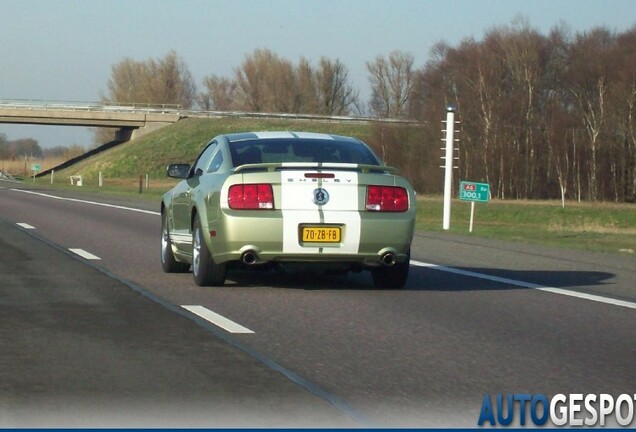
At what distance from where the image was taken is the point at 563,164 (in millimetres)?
72375

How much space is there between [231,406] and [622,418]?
6.36ft

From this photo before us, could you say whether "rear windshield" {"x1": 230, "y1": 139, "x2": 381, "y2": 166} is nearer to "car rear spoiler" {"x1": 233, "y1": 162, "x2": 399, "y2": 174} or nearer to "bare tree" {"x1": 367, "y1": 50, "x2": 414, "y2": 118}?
"car rear spoiler" {"x1": 233, "y1": 162, "x2": 399, "y2": 174}

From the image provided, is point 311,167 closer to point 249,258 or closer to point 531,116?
point 249,258

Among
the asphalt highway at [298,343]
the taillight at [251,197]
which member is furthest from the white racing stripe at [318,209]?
the asphalt highway at [298,343]

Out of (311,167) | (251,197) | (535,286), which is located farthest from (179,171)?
(535,286)

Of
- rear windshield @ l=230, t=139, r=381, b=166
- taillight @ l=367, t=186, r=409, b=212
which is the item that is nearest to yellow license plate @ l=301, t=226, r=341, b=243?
taillight @ l=367, t=186, r=409, b=212

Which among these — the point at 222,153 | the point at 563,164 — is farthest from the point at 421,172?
the point at 222,153

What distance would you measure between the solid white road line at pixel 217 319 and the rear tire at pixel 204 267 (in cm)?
144

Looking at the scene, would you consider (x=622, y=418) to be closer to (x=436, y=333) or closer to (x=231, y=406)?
(x=231, y=406)

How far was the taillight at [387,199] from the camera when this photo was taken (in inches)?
463

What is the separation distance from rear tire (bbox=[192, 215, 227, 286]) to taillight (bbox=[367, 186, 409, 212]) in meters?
1.59

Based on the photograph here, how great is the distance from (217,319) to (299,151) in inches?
126

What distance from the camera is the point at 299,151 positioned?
12.8 meters

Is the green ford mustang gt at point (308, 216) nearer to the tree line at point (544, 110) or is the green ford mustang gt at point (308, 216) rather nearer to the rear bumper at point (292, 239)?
the rear bumper at point (292, 239)
